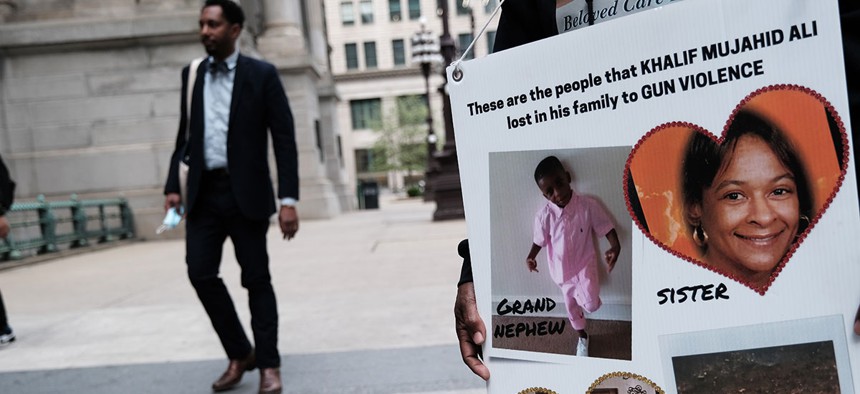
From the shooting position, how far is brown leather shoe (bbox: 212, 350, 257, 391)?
158 inches

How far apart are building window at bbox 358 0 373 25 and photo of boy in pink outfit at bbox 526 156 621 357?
6766 centimetres

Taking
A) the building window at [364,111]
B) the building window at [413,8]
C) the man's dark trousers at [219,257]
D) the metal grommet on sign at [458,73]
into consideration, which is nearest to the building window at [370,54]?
the building window at [364,111]

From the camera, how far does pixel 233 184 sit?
394cm

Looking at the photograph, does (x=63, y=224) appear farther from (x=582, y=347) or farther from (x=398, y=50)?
(x=398, y=50)

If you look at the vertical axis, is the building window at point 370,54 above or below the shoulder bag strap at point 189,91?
above

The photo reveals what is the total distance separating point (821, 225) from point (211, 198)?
3333mm

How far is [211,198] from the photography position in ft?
13.2

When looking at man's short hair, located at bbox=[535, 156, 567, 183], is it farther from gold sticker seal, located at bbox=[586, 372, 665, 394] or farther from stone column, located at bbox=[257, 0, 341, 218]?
stone column, located at bbox=[257, 0, 341, 218]

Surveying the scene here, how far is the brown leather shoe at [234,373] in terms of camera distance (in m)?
4.02

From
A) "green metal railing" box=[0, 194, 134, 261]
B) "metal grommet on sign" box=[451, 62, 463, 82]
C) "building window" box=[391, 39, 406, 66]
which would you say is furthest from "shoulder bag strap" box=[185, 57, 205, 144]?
"building window" box=[391, 39, 406, 66]

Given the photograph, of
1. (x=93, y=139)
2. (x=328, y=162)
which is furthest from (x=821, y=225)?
(x=328, y=162)

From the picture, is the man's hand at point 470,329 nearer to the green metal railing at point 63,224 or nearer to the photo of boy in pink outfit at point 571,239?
the photo of boy in pink outfit at point 571,239

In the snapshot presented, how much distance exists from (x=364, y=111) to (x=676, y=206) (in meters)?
68.4

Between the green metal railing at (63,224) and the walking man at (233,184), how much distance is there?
310 inches
